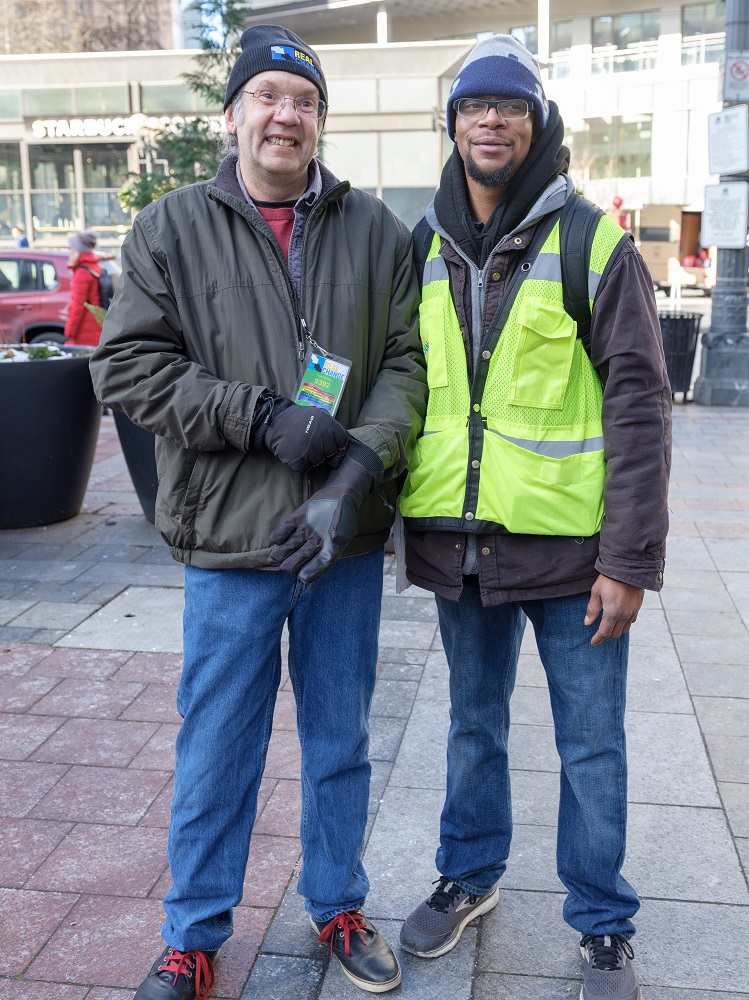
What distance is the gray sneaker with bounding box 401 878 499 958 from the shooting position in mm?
2666

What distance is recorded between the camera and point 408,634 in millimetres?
4902

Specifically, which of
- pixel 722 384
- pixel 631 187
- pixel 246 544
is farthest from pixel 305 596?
pixel 631 187

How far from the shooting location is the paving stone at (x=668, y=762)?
343cm

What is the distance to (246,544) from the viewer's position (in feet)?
7.86

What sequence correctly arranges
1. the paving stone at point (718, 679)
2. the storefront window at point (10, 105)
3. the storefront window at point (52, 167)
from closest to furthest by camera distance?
the paving stone at point (718, 679)
the storefront window at point (10, 105)
the storefront window at point (52, 167)

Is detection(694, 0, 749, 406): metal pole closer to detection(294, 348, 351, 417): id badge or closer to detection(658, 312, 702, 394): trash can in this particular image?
detection(658, 312, 702, 394): trash can

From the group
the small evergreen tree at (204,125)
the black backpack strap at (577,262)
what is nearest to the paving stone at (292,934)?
the black backpack strap at (577,262)

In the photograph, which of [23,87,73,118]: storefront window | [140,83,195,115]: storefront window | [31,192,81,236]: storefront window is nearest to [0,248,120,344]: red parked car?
[140,83,195,115]: storefront window

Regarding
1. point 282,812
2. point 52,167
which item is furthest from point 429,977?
point 52,167

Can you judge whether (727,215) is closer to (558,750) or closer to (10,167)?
(558,750)

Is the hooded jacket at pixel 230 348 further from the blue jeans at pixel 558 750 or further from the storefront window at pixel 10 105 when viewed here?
the storefront window at pixel 10 105

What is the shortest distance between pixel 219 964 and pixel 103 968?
Result: 0.27 meters

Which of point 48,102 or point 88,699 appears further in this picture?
point 48,102

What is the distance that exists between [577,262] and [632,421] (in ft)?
1.19
